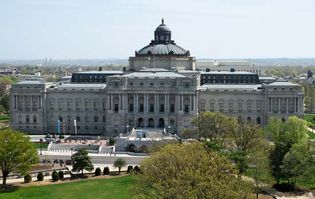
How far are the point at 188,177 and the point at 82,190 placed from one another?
92.7ft

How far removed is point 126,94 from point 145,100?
4270 mm

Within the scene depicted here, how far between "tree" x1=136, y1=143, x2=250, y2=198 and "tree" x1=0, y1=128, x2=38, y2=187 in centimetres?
2569

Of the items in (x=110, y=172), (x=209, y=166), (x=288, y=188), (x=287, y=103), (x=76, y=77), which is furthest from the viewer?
(x=76, y=77)

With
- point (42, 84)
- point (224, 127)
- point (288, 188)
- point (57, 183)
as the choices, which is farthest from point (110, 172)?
point (42, 84)

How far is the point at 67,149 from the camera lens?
10400 cm

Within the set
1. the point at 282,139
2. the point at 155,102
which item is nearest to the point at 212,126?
the point at 282,139

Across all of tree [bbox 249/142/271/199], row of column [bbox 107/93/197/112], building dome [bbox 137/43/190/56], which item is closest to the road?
row of column [bbox 107/93/197/112]

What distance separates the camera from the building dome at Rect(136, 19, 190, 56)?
13225 cm

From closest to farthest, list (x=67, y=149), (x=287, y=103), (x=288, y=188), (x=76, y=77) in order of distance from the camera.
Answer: (x=288, y=188) → (x=67, y=149) → (x=287, y=103) → (x=76, y=77)

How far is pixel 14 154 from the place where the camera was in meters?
75.8

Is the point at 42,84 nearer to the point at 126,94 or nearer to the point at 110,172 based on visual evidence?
the point at 126,94

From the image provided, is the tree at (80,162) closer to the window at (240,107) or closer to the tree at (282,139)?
the tree at (282,139)

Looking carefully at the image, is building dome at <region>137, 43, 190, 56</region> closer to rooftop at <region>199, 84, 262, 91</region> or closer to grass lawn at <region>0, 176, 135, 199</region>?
rooftop at <region>199, 84, 262, 91</region>

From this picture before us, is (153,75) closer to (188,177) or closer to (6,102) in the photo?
(6,102)
